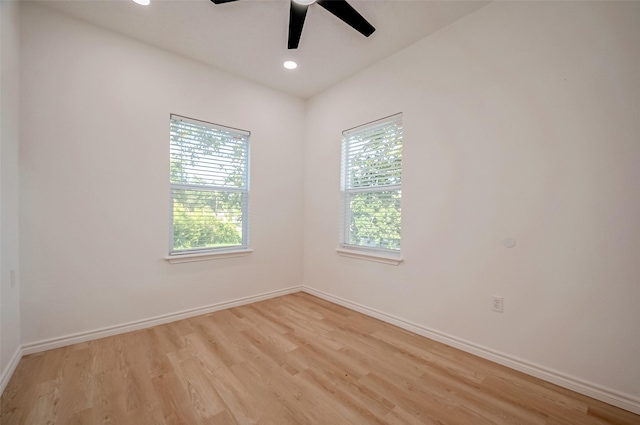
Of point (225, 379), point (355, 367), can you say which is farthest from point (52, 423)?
point (355, 367)

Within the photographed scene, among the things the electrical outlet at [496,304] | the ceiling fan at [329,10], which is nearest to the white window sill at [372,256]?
the electrical outlet at [496,304]

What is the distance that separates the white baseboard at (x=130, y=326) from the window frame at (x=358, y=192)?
1.28m

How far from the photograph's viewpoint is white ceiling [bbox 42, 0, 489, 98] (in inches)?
86.4

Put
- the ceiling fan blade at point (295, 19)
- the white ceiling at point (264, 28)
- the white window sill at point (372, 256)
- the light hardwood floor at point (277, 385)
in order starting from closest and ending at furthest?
the light hardwood floor at point (277, 385) → the ceiling fan blade at point (295, 19) → the white ceiling at point (264, 28) → the white window sill at point (372, 256)

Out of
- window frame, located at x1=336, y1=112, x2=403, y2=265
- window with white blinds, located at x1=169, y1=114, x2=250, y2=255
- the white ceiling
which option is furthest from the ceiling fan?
window with white blinds, located at x1=169, y1=114, x2=250, y2=255

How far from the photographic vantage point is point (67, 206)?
2.29m

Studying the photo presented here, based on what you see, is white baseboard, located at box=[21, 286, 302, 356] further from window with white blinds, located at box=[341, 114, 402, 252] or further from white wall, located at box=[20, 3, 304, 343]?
window with white blinds, located at box=[341, 114, 402, 252]

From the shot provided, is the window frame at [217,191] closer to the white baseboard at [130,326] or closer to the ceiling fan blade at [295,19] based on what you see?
the white baseboard at [130,326]

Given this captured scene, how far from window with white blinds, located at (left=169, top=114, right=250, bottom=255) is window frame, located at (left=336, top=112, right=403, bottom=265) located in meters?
1.24

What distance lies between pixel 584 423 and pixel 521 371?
478mm

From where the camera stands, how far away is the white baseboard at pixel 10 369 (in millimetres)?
1695

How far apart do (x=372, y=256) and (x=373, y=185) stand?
81 cm

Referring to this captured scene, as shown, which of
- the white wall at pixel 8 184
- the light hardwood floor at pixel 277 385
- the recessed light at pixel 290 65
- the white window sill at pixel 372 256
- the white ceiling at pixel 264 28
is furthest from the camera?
the recessed light at pixel 290 65

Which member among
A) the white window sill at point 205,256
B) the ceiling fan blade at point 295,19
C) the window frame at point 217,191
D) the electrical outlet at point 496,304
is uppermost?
the ceiling fan blade at point 295,19
